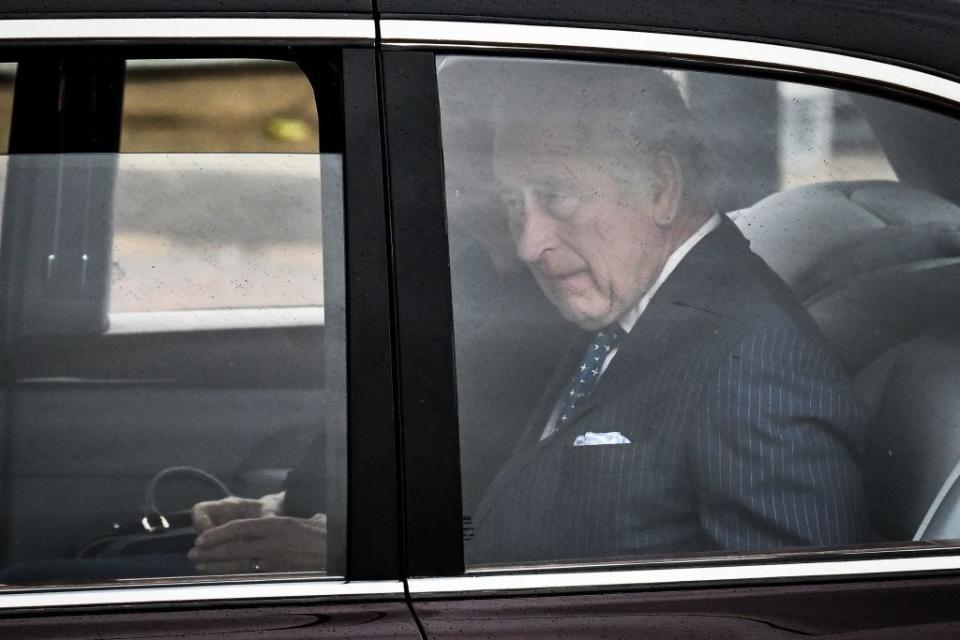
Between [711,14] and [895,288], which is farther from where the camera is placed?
[895,288]

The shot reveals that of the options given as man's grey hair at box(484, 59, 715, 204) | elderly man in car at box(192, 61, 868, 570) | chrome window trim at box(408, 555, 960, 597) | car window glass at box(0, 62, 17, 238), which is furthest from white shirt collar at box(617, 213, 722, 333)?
car window glass at box(0, 62, 17, 238)

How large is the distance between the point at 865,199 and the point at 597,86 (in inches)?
18.0

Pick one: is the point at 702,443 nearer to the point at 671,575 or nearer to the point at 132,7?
the point at 671,575

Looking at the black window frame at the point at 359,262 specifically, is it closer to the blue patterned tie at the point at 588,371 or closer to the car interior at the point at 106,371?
the car interior at the point at 106,371

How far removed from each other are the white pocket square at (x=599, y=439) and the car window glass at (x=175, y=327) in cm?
33

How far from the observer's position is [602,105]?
1650mm

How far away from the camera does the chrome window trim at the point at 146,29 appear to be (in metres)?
1.57

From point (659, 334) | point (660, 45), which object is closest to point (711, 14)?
point (660, 45)

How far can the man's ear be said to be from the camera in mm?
1672

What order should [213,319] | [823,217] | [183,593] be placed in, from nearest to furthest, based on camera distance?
[183,593], [213,319], [823,217]

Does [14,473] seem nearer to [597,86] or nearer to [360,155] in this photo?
[360,155]

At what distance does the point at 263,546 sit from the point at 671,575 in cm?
54

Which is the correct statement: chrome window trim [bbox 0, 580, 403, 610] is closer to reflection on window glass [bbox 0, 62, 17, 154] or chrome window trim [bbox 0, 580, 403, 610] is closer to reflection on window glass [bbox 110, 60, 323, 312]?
reflection on window glass [bbox 110, 60, 323, 312]

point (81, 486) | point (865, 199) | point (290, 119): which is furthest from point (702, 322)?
point (81, 486)
